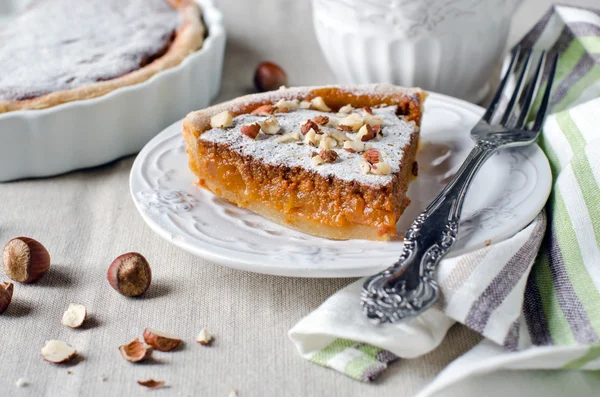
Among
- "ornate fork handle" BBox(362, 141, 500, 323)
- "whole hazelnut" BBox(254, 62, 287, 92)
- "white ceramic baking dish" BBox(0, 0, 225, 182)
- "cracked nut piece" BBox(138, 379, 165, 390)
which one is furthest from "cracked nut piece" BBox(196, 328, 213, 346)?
"whole hazelnut" BBox(254, 62, 287, 92)

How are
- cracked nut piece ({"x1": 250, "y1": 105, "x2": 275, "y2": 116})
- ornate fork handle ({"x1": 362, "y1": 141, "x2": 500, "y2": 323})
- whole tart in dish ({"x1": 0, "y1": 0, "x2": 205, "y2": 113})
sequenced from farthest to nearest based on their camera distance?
1. whole tart in dish ({"x1": 0, "y1": 0, "x2": 205, "y2": 113})
2. cracked nut piece ({"x1": 250, "y1": 105, "x2": 275, "y2": 116})
3. ornate fork handle ({"x1": 362, "y1": 141, "x2": 500, "y2": 323})

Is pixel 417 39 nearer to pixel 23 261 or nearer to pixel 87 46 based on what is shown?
pixel 87 46

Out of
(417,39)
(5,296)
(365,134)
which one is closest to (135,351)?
(5,296)

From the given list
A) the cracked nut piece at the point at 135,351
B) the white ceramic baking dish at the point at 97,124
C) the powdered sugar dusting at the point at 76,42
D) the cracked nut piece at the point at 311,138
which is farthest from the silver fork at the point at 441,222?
the powdered sugar dusting at the point at 76,42

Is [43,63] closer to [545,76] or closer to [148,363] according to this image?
[148,363]

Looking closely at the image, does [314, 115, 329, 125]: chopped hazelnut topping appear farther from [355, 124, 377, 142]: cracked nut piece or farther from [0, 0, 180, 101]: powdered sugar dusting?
[0, 0, 180, 101]: powdered sugar dusting

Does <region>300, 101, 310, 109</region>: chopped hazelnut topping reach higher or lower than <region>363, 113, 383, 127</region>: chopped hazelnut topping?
lower

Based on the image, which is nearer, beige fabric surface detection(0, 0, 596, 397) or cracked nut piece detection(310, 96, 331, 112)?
beige fabric surface detection(0, 0, 596, 397)
